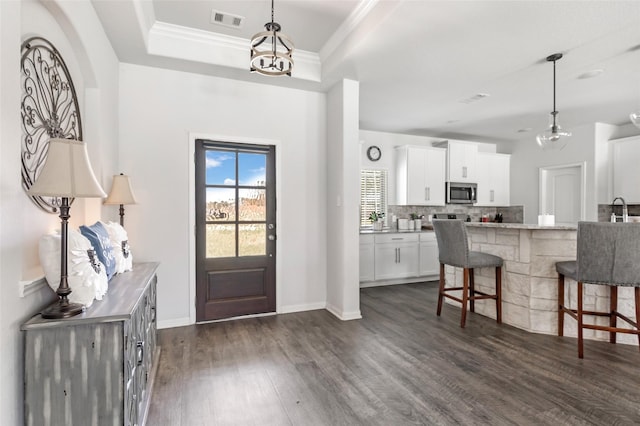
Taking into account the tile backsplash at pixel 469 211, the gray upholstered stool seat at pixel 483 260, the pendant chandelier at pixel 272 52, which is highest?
the pendant chandelier at pixel 272 52

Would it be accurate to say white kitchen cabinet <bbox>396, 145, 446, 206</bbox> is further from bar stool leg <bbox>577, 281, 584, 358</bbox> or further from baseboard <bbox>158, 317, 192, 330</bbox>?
baseboard <bbox>158, 317, 192, 330</bbox>

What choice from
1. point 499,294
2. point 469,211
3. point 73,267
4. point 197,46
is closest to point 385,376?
point 499,294

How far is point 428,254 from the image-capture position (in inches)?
224

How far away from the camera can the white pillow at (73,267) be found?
151 cm

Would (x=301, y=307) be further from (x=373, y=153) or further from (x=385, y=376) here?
(x=373, y=153)

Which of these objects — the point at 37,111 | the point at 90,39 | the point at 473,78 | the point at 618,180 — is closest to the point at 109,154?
the point at 90,39

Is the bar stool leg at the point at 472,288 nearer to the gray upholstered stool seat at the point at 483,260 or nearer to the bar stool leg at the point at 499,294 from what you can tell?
the bar stool leg at the point at 499,294

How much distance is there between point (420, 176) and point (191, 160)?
13.4ft

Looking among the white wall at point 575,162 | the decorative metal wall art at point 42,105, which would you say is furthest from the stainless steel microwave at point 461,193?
the decorative metal wall art at point 42,105

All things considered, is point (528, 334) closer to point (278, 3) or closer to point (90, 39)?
point (278, 3)

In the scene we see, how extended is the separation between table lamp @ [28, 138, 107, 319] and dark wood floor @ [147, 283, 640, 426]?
98cm

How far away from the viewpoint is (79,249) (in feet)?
5.13

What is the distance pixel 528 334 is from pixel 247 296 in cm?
298

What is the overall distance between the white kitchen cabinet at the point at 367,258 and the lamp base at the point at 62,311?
4.09m
